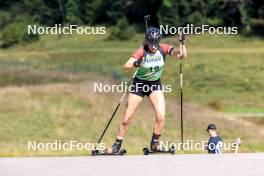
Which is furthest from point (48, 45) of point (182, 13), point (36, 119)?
point (36, 119)

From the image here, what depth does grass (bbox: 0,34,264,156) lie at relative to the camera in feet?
88.4

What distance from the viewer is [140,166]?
997 cm

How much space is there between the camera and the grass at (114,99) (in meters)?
27.0

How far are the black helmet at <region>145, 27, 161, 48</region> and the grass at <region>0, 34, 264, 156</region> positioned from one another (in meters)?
5.25

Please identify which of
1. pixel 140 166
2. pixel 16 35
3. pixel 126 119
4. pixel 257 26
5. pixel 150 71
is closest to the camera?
pixel 140 166

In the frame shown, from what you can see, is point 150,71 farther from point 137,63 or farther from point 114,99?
point 114,99

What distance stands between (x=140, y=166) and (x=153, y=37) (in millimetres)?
2661

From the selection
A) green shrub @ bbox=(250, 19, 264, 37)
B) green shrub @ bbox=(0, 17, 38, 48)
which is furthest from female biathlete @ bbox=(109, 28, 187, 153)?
green shrub @ bbox=(250, 19, 264, 37)

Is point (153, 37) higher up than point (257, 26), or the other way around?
point (257, 26)

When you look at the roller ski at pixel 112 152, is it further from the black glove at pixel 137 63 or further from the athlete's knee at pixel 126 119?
the black glove at pixel 137 63

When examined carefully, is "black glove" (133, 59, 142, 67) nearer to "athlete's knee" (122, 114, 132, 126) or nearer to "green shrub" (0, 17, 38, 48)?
"athlete's knee" (122, 114, 132, 126)

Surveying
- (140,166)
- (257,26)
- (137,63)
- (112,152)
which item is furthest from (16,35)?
(140,166)

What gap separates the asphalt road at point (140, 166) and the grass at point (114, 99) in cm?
566

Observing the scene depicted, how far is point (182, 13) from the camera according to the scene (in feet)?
266
